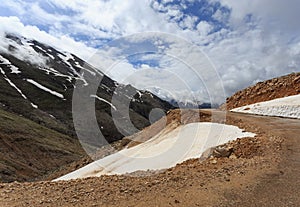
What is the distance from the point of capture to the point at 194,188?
34.6ft

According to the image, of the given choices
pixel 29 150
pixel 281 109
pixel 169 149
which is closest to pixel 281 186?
pixel 169 149

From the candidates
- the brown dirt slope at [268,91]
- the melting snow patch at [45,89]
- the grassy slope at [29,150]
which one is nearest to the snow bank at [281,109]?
the brown dirt slope at [268,91]

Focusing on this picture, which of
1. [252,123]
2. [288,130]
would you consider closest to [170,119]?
[252,123]

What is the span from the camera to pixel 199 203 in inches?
370

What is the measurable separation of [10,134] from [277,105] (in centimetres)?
7624

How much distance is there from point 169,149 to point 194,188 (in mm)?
7139

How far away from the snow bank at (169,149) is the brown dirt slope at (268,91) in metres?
14.5

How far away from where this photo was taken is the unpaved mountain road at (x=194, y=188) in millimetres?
9656

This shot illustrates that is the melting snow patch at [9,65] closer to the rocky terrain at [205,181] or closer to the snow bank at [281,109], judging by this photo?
the snow bank at [281,109]

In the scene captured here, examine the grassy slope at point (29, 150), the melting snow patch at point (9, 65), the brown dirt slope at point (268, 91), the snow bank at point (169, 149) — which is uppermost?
the brown dirt slope at point (268, 91)

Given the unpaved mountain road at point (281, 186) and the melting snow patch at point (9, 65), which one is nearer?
the unpaved mountain road at point (281, 186)

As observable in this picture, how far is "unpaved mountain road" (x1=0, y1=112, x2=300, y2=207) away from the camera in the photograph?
9656 millimetres

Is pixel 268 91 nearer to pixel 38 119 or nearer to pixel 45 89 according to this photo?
pixel 38 119

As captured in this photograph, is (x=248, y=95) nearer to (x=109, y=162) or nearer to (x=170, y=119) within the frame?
(x=170, y=119)
